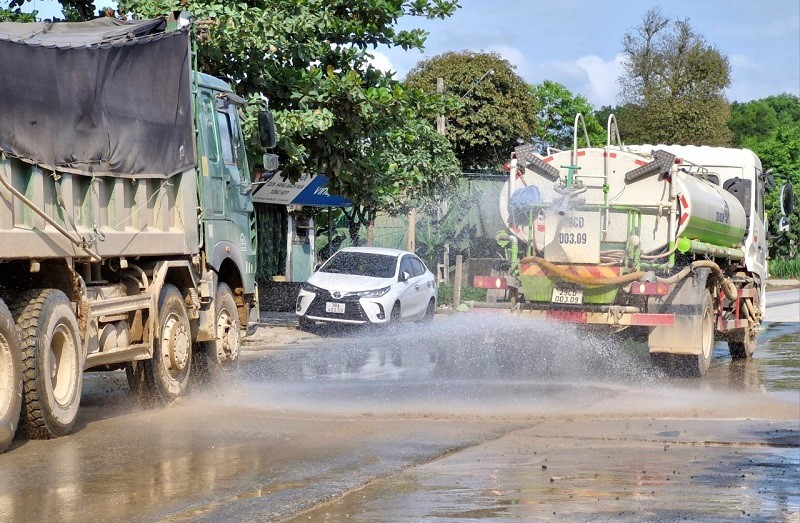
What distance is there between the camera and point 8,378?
848 centimetres

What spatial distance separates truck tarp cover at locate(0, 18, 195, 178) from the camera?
8820mm

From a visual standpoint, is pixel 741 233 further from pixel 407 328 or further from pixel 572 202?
pixel 407 328

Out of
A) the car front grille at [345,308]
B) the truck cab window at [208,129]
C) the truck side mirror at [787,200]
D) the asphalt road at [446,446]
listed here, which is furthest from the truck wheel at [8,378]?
the truck side mirror at [787,200]

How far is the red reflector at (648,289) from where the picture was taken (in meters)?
13.7

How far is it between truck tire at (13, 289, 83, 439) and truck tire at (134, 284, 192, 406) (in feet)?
5.29

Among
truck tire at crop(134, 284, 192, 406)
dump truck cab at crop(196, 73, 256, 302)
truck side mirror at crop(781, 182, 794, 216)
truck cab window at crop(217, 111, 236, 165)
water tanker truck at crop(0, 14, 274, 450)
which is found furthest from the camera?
truck side mirror at crop(781, 182, 794, 216)

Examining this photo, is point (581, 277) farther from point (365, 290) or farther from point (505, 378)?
point (365, 290)

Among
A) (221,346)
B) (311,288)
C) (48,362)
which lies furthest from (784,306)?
(48,362)

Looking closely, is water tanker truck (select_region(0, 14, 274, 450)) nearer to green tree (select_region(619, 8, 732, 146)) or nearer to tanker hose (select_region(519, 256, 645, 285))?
tanker hose (select_region(519, 256, 645, 285))

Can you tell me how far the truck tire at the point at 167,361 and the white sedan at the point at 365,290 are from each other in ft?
30.4

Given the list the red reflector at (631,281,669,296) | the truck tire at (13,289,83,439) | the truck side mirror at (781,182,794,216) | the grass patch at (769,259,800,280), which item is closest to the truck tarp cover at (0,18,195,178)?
the truck tire at (13,289,83,439)

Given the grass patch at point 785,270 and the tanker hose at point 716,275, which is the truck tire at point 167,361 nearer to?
the tanker hose at point 716,275

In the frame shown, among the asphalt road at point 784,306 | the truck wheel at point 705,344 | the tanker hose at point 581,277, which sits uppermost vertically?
the tanker hose at point 581,277

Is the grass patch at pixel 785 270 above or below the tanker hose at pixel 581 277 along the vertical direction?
below
